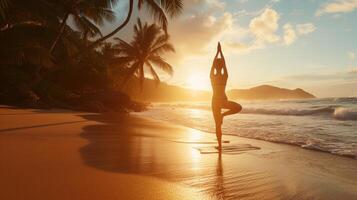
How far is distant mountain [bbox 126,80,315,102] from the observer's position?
8081 centimetres

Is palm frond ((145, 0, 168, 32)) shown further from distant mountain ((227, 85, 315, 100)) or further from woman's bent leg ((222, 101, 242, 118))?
distant mountain ((227, 85, 315, 100))

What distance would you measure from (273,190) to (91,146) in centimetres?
368

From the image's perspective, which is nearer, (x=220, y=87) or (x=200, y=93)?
(x=220, y=87)

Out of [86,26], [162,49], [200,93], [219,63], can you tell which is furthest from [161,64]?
[200,93]

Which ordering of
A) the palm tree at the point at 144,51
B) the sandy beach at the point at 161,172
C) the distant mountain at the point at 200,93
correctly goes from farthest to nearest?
the distant mountain at the point at 200,93, the palm tree at the point at 144,51, the sandy beach at the point at 161,172

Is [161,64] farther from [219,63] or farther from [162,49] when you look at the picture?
[219,63]

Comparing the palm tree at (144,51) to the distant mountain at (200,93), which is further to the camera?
the distant mountain at (200,93)

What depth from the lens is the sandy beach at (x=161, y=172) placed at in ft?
11.0

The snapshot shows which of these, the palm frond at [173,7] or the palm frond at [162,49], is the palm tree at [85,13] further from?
the palm frond at [162,49]

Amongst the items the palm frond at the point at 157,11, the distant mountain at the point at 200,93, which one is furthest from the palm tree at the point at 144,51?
the distant mountain at the point at 200,93

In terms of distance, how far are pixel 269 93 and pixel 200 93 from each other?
36.4m

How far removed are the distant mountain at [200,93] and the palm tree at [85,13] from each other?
31116 millimetres

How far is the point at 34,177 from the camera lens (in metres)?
3.58

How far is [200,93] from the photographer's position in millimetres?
115875
